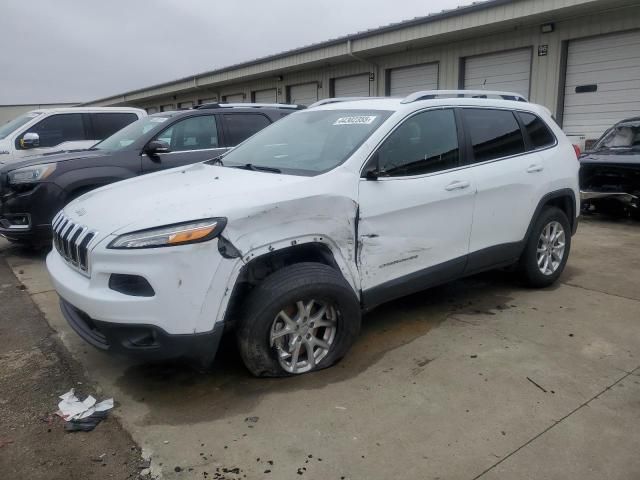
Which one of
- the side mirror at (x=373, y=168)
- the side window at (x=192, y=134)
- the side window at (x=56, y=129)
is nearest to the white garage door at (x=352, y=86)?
the side window at (x=56, y=129)

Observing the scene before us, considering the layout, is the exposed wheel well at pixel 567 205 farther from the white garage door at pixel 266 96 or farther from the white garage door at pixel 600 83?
the white garage door at pixel 266 96

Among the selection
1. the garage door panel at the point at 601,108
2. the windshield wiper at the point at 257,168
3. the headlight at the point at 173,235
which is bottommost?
the headlight at the point at 173,235

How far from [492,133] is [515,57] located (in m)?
8.74

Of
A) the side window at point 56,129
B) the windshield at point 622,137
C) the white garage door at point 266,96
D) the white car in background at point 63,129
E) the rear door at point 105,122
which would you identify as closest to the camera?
the windshield at point 622,137

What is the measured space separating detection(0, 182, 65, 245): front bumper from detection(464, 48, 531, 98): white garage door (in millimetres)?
9973

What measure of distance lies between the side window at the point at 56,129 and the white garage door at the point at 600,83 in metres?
9.77

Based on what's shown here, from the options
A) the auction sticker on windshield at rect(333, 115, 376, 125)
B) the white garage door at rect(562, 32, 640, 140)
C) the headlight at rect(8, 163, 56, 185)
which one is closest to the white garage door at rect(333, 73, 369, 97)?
the white garage door at rect(562, 32, 640, 140)

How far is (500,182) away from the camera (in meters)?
4.33

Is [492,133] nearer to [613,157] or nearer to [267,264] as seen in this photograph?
[267,264]

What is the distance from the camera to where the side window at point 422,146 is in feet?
12.1

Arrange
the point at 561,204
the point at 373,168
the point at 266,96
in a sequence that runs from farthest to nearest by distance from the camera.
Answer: the point at 266,96 → the point at 561,204 → the point at 373,168

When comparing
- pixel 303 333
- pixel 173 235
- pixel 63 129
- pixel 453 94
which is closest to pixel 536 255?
pixel 453 94

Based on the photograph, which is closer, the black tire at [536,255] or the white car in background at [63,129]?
the black tire at [536,255]

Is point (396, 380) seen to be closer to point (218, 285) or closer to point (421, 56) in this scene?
point (218, 285)
